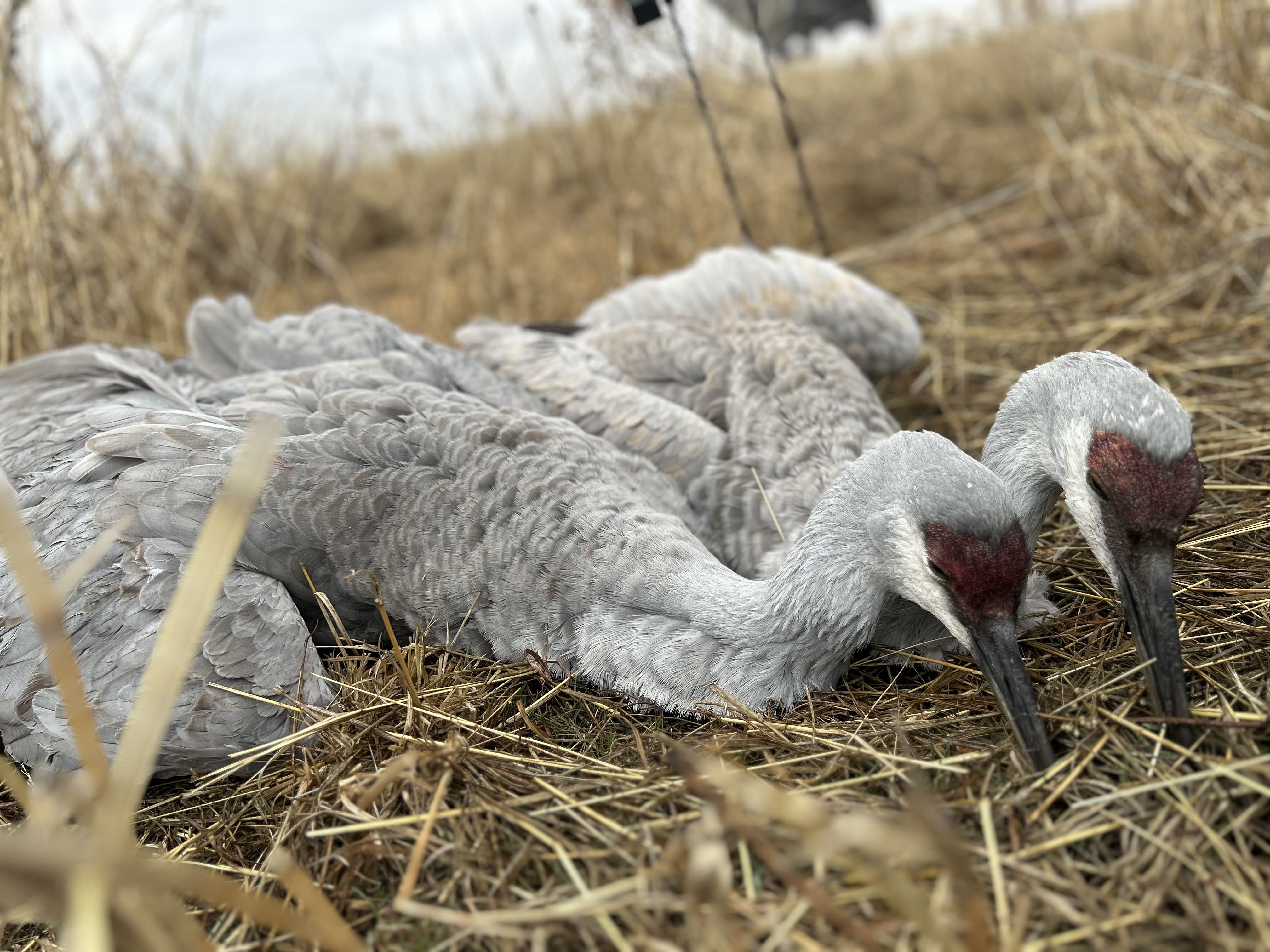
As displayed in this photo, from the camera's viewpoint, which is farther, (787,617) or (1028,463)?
(1028,463)

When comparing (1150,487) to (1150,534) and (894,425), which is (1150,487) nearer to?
(1150,534)

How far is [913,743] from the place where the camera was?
7.39ft

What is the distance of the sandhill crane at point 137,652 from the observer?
244cm

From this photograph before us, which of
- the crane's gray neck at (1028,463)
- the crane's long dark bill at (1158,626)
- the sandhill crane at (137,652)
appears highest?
the sandhill crane at (137,652)

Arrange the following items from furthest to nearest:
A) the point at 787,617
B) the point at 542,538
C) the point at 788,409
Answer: the point at 788,409, the point at 542,538, the point at 787,617

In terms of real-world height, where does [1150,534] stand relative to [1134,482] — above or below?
below

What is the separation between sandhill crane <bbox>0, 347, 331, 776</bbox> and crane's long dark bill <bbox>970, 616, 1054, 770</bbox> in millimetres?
1646

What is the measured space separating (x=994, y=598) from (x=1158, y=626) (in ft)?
1.26

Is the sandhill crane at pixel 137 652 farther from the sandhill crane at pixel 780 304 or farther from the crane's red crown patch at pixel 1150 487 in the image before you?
the sandhill crane at pixel 780 304

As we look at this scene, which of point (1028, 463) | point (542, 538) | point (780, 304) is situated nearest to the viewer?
point (1028, 463)

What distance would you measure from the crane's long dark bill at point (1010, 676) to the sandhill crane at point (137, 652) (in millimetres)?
1646

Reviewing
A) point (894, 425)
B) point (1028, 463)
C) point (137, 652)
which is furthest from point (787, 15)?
point (137, 652)

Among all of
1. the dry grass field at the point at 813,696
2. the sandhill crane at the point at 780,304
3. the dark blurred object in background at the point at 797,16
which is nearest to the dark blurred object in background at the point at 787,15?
the dark blurred object in background at the point at 797,16

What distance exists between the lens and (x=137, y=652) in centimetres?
246
